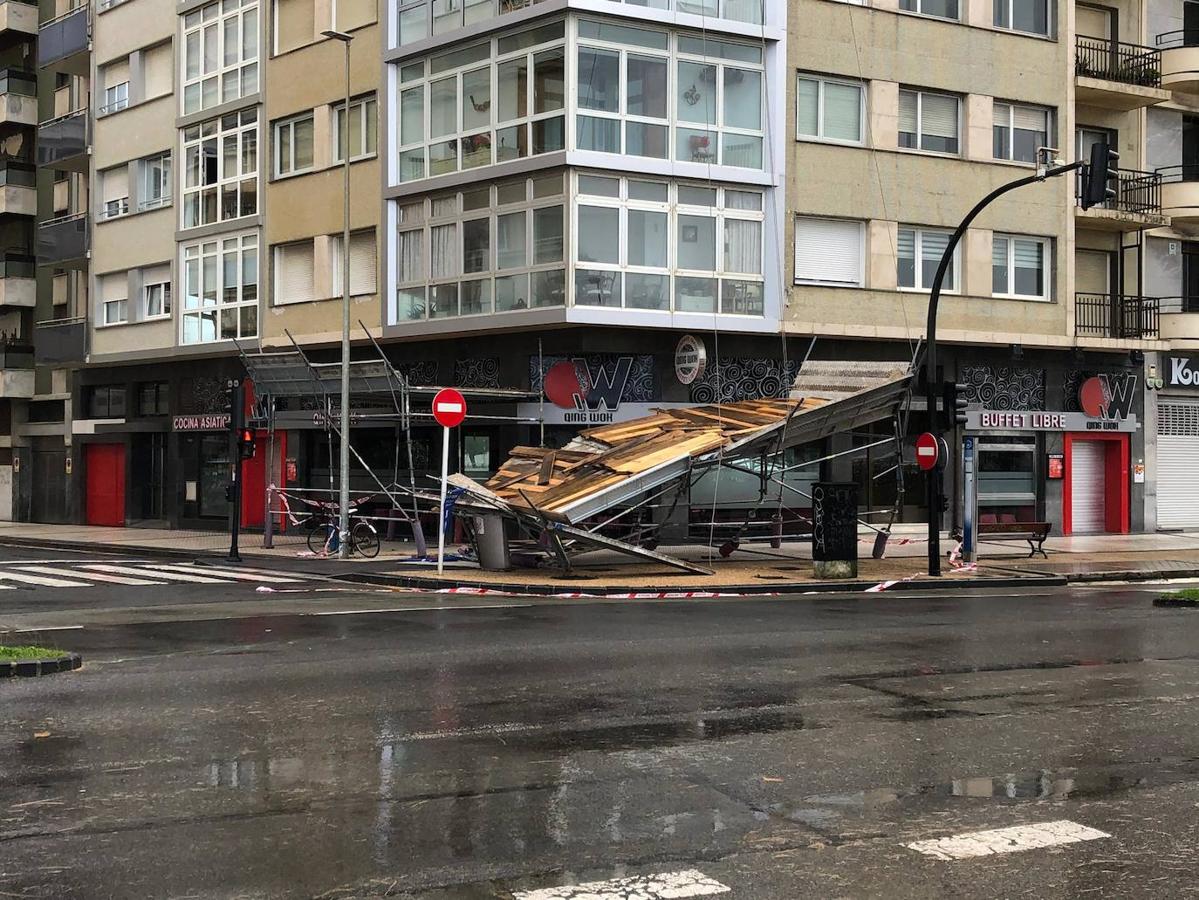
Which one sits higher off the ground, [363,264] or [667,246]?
[363,264]

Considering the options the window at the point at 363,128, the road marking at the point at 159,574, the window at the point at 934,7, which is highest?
the window at the point at 934,7

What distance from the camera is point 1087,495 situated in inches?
1289

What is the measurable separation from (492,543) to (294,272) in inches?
550

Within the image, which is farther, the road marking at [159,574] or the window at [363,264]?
the window at [363,264]

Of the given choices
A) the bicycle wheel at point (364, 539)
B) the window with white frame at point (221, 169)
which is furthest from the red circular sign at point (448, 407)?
the window with white frame at point (221, 169)

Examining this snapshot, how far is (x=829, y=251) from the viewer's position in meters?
29.1

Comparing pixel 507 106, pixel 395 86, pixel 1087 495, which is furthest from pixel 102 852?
pixel 1087 495

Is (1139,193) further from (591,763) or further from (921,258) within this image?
(591,763)

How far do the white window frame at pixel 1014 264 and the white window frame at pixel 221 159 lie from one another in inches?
714

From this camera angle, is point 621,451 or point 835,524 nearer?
point 835,524

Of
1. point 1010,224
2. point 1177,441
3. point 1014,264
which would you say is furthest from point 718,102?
point 1177,441

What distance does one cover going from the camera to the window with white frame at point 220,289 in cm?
3369

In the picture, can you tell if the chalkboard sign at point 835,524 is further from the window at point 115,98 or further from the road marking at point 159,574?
the window at point 115,98

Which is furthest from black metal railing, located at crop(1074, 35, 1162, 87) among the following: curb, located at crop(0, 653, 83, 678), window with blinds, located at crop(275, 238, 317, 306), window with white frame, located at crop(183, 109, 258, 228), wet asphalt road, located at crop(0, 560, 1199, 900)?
curb, located at crop(0, 653, 83, 678)
